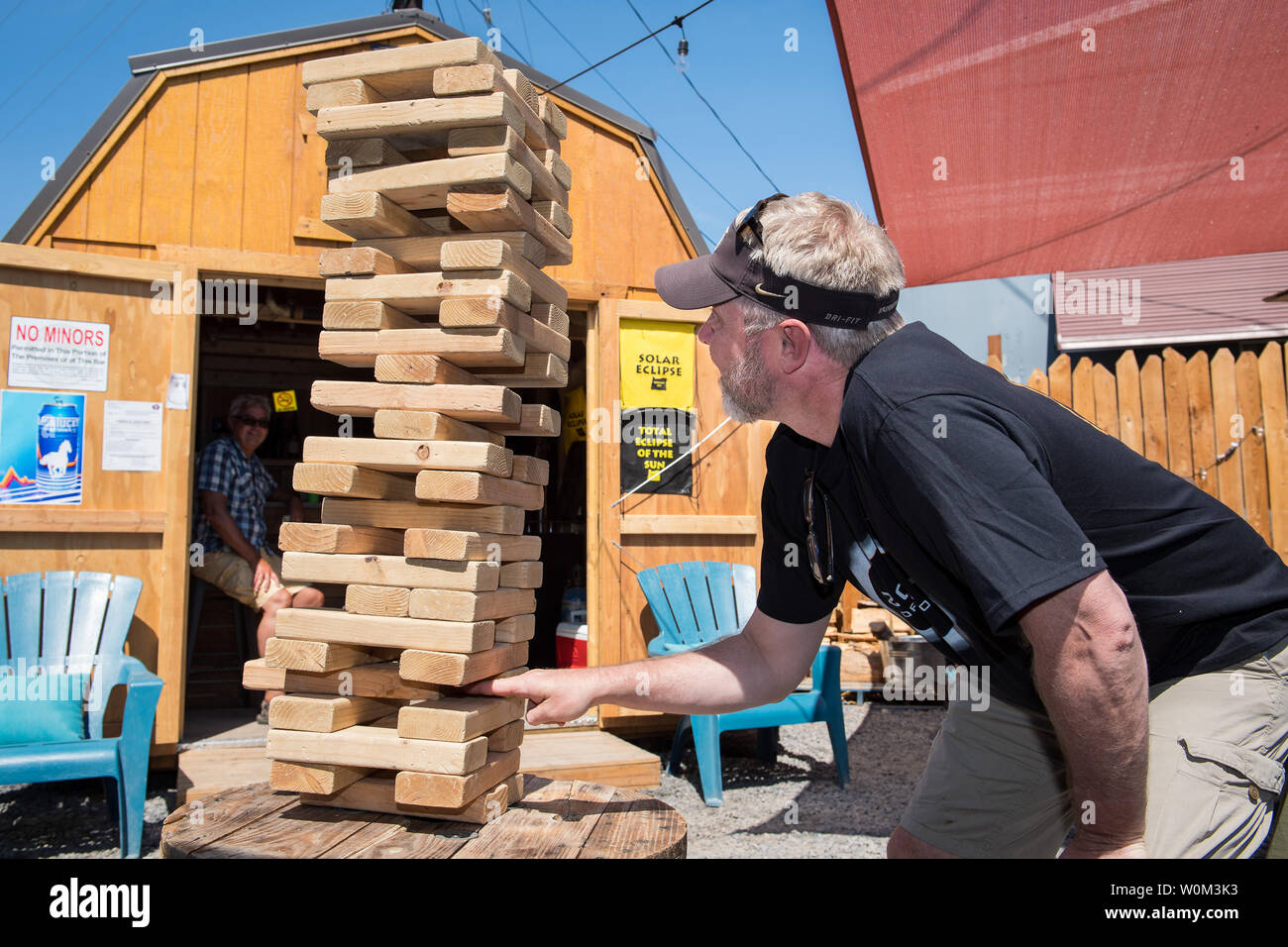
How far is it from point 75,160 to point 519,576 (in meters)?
4.59

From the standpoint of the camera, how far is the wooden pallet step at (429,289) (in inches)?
82.1

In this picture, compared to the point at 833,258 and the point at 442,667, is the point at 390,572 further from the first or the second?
the point at 833,258

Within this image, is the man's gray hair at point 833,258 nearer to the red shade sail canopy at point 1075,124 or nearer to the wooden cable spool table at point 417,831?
the wooden cable spool table at point 417,831

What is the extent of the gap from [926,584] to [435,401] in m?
1.19

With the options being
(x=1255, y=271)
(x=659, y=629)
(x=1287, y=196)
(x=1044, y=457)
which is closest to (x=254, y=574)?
(x=659, y=629)

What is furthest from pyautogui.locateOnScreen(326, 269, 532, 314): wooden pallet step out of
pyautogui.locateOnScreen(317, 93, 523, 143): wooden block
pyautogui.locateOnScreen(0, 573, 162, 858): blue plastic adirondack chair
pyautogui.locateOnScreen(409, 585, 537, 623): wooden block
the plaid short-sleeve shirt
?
the plaid short-sleeve shirt

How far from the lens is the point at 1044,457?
154cm

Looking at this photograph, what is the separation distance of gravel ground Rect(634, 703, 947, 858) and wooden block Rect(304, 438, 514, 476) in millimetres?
2690

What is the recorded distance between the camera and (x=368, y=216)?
7.07ft

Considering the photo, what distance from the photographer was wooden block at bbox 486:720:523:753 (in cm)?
215

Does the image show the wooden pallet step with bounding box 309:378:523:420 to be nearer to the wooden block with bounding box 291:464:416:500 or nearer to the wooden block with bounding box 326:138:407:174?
the wooden block with bounding box 291:464:416:500

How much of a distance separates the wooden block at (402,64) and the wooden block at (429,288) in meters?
0.54

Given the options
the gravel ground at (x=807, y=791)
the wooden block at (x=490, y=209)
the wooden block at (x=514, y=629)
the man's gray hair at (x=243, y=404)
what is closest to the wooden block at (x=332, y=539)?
the wooden block at (x=514, y=629)
